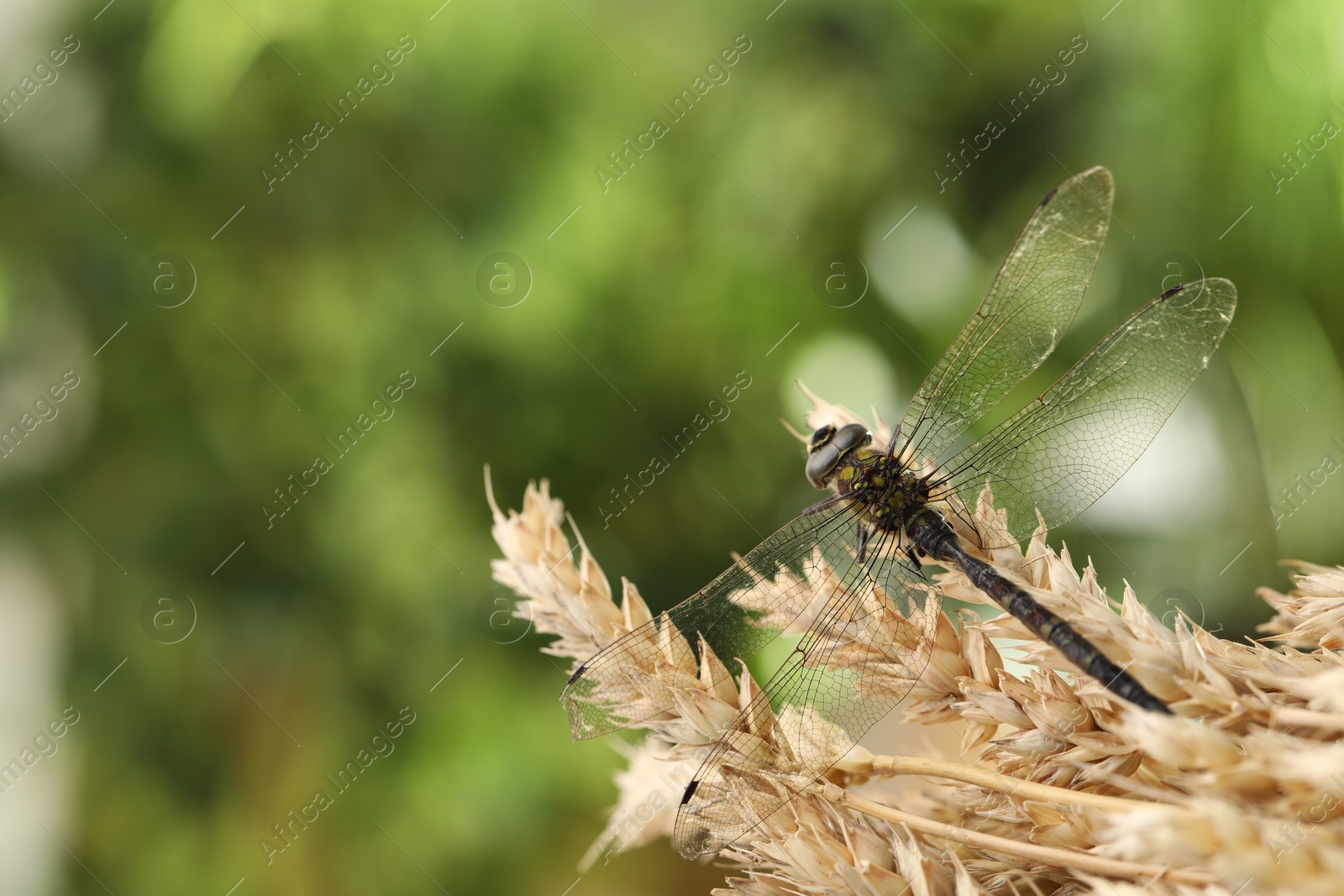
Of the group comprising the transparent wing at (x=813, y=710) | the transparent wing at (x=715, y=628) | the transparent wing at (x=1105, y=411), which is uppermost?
the transparent wing at (x=715, y=628)

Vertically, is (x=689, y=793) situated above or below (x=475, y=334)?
below

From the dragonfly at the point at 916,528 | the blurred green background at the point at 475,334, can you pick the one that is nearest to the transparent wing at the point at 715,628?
the dragonfly at the point at 916,528

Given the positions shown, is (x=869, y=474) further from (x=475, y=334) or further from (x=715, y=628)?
(x=475, y=334)

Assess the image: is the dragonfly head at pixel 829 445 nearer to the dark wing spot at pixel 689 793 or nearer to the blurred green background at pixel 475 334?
the dark wing spot at pixel 689 793

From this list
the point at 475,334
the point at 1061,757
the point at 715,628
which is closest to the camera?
the point at 1061,757

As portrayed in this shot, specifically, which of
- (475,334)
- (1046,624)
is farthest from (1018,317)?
(475,334)

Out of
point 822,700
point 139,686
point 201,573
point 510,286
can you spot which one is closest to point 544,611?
point 822,700
